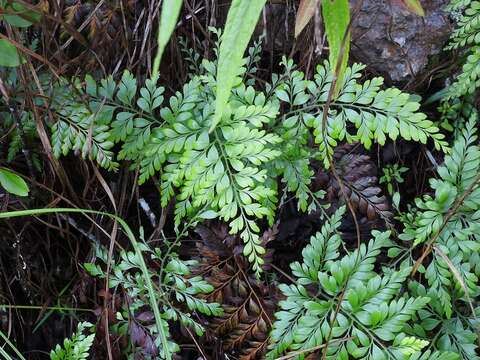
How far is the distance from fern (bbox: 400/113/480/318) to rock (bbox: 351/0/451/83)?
34 cm

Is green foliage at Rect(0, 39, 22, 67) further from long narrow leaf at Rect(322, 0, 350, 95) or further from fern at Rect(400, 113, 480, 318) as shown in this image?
fern at Rect(400, 113, 480, 318)

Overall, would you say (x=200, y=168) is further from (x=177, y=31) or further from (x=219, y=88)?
(x=219, y=88)

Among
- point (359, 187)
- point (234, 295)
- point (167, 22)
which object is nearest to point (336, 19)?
point (167, 22)

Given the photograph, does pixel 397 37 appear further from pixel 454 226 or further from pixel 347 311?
pixel 347 311

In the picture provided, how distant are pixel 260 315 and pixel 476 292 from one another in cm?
52

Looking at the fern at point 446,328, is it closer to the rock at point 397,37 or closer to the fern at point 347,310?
the fern at point 347,310

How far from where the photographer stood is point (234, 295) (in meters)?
1.52

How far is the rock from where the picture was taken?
169 cm

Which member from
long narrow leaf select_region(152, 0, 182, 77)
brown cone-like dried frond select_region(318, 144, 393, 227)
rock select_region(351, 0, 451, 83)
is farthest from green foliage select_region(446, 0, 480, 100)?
long narrow leaf select_region(152, 0, 182, 77)

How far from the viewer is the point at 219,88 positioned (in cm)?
78

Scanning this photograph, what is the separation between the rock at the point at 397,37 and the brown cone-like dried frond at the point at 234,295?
25.0 inches

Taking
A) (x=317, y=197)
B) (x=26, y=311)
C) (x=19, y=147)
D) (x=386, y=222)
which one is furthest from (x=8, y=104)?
(x=386, y=222)

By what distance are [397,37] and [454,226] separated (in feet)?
1.98

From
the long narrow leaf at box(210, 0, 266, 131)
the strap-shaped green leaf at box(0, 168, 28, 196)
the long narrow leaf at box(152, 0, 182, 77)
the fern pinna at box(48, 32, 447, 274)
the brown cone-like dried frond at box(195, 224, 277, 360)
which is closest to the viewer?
the long narrow leaf at box(152, 0, 182, 77)
